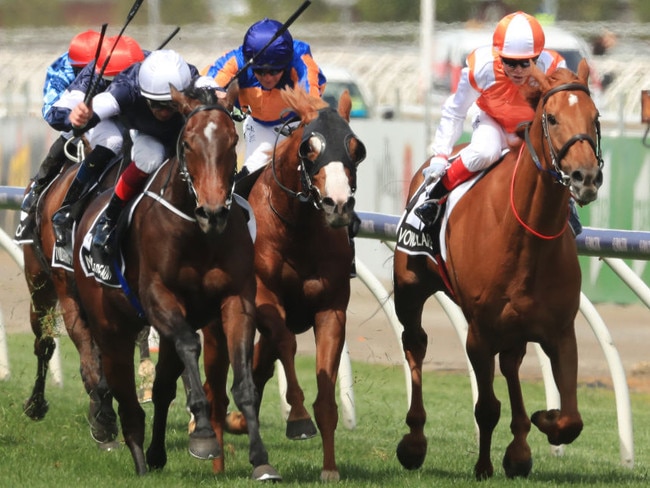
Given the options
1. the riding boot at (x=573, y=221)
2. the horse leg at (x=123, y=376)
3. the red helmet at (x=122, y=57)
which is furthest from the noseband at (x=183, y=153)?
the red helmet at (x=122, y=57)

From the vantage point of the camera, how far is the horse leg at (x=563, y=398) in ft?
21.4

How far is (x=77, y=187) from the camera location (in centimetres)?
805

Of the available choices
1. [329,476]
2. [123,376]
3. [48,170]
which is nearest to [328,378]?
[329,476]

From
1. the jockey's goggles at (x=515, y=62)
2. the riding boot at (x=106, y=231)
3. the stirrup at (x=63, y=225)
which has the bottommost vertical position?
the stirrup at (x=63, y=225)

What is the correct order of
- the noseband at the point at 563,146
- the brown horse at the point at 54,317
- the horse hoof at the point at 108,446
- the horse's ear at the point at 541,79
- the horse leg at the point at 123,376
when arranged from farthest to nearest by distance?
the brown horse at the point at 54,317 → the horse hoof at the point at 108,446 → the horse leg at the point at 123,376 → the horse's ear at the point at 541,79 → the noseband at the point at 563,146

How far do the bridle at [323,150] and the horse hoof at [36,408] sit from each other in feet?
8.77

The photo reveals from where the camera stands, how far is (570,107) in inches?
246

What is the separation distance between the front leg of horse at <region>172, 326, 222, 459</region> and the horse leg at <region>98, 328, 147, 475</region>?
0.82 meters

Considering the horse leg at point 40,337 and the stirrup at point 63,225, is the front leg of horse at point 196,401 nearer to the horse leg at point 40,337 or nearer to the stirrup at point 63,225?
the stirrup at point 63,225

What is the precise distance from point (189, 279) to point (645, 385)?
5.68 metres

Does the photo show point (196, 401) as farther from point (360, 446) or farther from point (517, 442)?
point (360, 446)

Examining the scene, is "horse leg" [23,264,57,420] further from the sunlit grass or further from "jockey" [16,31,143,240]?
"jockey" [16,31,143,240]

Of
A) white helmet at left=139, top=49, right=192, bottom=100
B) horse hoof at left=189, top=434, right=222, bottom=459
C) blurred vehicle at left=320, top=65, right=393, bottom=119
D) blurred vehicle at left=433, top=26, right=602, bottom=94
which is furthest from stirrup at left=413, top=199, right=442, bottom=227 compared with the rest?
blurred vehicle at left=433, top=26, right=602, bottom=94

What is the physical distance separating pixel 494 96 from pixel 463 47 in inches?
663
